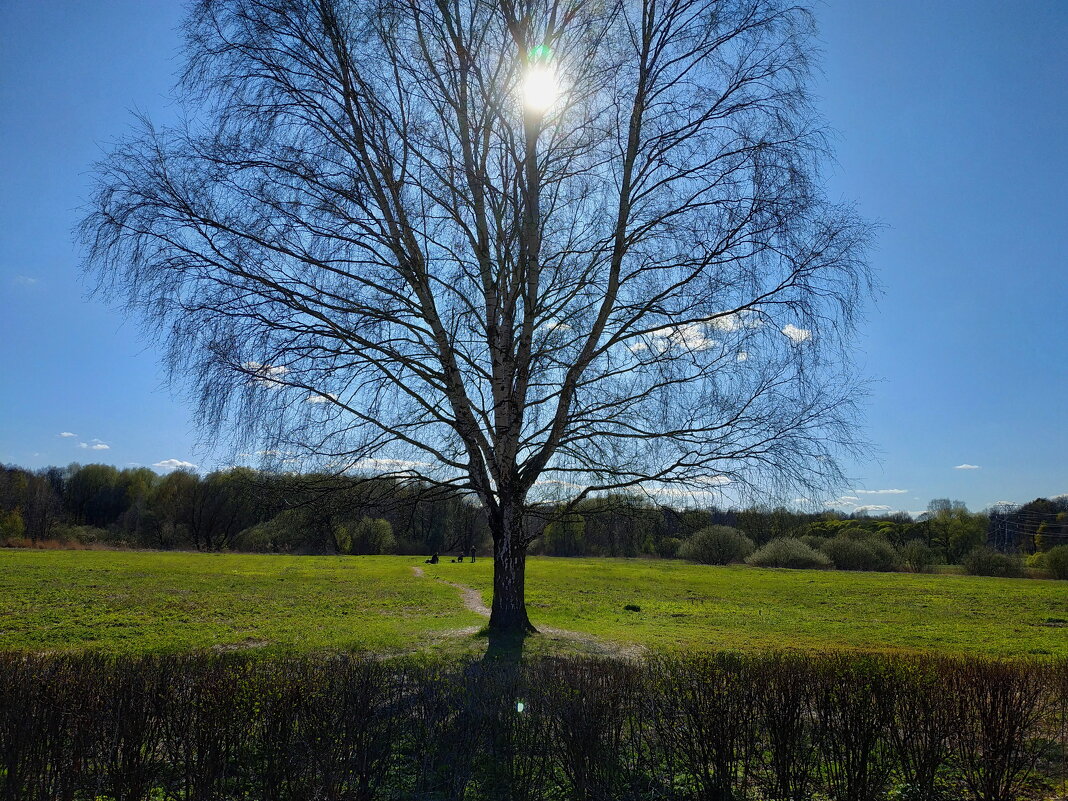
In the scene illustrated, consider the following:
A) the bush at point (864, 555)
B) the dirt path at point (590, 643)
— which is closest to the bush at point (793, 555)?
the bush at point (864, 555)

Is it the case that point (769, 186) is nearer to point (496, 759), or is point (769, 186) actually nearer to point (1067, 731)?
point (1067, 731)

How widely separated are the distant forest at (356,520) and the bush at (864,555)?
2655mm

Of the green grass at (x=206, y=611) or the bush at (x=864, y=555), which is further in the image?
the bush at (x=864, y=555)

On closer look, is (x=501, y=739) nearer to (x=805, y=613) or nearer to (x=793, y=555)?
(x=805, y=613)

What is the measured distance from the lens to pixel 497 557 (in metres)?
13.0

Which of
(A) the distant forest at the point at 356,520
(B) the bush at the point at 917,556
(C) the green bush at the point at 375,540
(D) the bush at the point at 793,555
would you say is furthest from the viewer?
(D) the bush at the point at 793,555

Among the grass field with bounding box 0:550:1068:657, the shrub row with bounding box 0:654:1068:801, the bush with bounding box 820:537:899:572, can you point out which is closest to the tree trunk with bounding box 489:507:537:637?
the grass field with bounding box 0:550:1068:657

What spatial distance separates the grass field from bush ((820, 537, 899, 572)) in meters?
23.0

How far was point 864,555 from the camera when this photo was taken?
6347 centimetres

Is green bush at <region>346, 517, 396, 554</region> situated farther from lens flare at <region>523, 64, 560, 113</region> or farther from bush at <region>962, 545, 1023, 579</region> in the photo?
bush at <region>962, 545, 1023, 579</region>

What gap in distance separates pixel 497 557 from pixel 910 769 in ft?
28.6

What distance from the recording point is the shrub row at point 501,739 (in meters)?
4.77

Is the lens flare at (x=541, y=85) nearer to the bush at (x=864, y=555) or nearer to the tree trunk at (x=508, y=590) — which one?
the tree trunk at (x=508, y=590)

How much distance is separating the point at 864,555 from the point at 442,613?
57237mm
